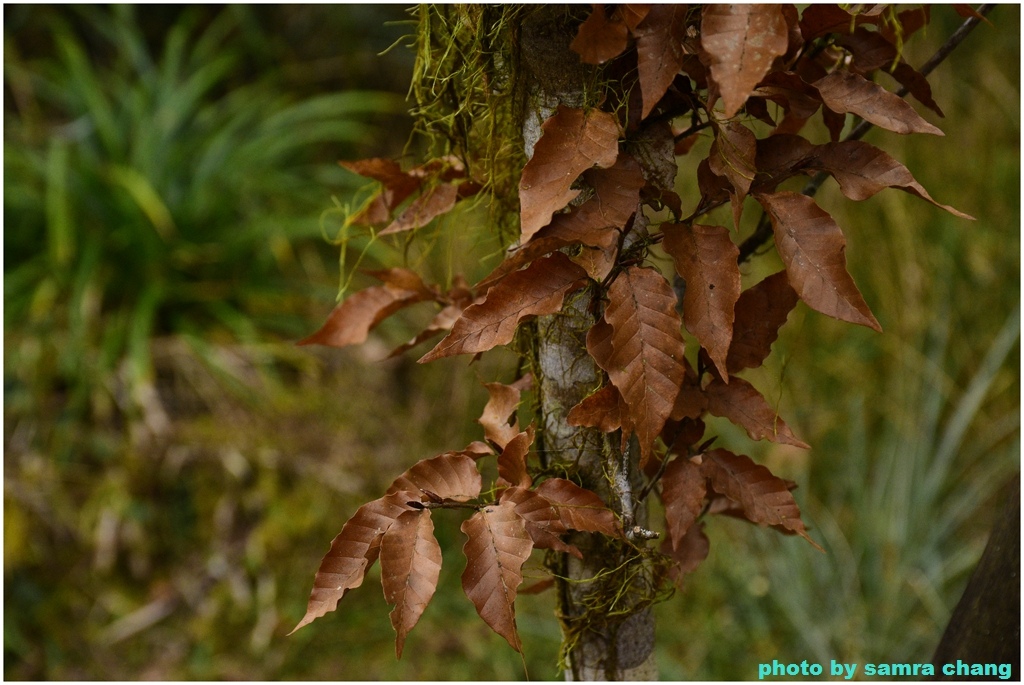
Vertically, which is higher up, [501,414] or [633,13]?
[633,13]

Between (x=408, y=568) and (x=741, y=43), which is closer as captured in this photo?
(x=741, y=43)

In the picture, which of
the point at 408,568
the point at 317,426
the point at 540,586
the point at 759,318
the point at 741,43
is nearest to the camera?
the point at 741,43

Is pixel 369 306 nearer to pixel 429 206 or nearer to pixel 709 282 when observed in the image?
pixel 429 206

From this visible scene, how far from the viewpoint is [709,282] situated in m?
0.60

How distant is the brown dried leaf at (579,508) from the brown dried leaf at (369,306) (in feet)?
0.89

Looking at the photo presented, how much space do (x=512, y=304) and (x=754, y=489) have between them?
0.97ft

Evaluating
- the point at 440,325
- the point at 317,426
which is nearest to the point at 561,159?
the point at 440,325

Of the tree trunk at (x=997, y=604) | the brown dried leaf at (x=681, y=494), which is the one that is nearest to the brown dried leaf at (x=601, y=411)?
the brown dried leaf at (x=681, y=494)

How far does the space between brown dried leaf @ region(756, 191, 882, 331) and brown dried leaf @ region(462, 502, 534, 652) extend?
28 centimetres

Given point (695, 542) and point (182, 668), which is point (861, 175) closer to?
point (695, 542)

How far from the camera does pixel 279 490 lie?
218 centimetres

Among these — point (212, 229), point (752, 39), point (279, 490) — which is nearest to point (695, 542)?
point (752, 39)

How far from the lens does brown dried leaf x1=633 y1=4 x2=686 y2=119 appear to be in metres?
0.56

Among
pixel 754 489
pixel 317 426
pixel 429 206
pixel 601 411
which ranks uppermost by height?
pixel 429 206
